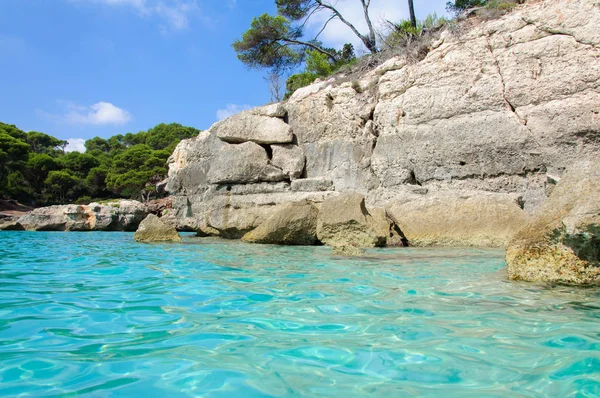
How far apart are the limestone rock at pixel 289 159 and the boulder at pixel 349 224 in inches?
141

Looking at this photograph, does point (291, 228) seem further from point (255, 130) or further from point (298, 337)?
point (298, 337)

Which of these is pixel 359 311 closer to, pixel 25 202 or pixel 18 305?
pixel 18 305

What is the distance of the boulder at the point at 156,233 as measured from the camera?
9992 mm

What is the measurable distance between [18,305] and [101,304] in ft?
1.89

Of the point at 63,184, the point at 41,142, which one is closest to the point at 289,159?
the point at 63,184

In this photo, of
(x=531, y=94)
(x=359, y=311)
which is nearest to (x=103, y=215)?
(x=531, y=94)

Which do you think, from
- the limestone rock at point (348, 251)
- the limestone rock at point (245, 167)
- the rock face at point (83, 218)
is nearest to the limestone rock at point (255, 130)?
the limestone rock at point (245, 167)

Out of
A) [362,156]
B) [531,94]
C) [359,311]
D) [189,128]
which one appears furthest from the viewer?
[189,128]

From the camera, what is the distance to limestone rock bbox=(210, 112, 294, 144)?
493 inches

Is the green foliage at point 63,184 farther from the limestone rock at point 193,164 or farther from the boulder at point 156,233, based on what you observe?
the boulder at point 156,233

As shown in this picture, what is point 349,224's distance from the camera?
8.08m

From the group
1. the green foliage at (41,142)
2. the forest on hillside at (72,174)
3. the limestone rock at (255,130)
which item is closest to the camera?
the limestone rock at (255,130)

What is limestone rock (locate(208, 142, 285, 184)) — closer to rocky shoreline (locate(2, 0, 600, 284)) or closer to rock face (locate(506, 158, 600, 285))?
rocky shoreline (locate(2, 0, 600, 284))

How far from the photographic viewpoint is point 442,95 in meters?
9.66
